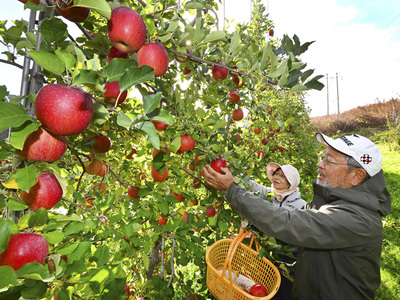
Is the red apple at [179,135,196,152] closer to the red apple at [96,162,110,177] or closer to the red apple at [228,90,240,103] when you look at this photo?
the red apple at [96,162,110,177]

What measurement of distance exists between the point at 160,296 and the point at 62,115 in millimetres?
1178

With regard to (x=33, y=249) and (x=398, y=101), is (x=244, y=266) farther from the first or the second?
(x=398, y=101)


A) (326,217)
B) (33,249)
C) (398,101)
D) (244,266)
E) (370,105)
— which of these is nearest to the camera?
(33,249)

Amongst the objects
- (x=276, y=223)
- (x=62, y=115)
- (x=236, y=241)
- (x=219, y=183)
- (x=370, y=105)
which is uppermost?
(x=62, y=115)

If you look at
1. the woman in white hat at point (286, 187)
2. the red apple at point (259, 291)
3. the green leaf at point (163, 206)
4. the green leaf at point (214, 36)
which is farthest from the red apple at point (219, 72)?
the woman in white hat at point (286, 187)

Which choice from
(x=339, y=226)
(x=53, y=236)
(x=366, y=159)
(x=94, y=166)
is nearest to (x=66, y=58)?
(x=53, y=236)

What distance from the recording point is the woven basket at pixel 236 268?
1397mm

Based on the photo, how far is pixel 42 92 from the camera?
575mm

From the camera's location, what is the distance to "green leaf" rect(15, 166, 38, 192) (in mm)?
543

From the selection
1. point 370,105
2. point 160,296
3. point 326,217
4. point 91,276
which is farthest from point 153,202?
point 370,105

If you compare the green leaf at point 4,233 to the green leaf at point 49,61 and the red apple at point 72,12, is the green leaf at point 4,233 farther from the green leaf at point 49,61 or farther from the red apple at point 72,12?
the red apple at point 72,12

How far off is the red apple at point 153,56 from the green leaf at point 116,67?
0.87ft

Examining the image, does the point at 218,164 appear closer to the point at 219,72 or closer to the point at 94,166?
the point at 219,72

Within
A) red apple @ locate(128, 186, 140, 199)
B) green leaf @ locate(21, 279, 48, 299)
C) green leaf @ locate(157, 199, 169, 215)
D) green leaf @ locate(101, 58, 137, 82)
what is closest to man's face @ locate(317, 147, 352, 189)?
green leaf @ locate(157, 199, 169, 215)
